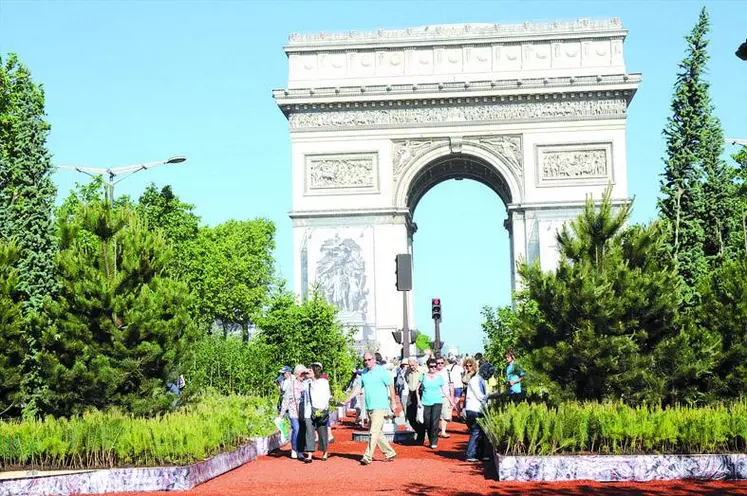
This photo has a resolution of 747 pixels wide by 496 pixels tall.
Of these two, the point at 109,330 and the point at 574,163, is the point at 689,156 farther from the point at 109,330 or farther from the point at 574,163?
the point at 574,163

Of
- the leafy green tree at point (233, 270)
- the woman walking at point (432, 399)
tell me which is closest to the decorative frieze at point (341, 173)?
the leafy green tree at point (233, 270)

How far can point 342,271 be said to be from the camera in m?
49.0

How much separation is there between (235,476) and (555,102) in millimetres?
33240

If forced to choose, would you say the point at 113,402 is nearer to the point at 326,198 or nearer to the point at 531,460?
the point at 531,460

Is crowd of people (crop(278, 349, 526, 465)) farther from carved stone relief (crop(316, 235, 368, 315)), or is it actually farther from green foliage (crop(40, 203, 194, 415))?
carved stone relief (crop(316, 235, 368, 315))

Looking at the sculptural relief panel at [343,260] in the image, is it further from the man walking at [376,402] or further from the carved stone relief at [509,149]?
the man walking at [376,402]

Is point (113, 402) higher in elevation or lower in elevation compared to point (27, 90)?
lower

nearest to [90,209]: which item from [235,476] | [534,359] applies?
[235,476]

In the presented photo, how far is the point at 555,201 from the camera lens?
48.1m

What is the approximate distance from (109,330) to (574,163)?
30437mm

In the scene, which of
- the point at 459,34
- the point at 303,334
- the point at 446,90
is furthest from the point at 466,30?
the point at 303,334

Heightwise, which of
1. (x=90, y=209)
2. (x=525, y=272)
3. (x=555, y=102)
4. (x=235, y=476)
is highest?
(x=555, y=102)

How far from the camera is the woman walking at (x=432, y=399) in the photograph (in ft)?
70.5

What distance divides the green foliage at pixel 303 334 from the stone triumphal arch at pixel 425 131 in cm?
1232
